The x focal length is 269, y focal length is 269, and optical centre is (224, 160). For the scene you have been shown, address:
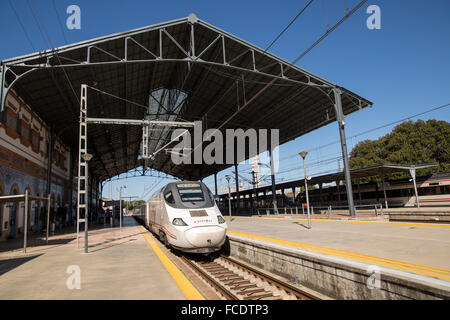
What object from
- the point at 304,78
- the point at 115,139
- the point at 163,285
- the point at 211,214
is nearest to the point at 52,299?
the point at 163,285

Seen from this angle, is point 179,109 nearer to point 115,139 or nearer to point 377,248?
point 115,139

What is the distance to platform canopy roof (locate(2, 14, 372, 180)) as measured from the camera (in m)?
15.8

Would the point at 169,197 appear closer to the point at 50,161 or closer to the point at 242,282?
the point at 242,282

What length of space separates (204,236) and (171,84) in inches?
742

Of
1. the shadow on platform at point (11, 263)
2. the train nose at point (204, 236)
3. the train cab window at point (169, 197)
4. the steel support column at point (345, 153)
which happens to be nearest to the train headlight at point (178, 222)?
the train nose at point (204, 236)

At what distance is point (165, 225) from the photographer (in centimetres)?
1003

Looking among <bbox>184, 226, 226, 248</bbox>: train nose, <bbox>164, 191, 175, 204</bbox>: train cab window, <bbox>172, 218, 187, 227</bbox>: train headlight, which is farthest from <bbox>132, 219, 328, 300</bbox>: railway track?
<bbox>164, 191, 175, 204</bbox>: train cab window

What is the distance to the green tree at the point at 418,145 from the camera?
3431 cm

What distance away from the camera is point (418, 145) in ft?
116

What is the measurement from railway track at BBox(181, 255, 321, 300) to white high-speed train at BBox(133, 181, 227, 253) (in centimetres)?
69

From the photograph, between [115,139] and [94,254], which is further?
[115,139]

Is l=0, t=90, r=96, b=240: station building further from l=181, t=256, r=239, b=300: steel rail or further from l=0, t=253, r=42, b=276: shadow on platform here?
l=181, t=256, r=239, b=300: steel rail

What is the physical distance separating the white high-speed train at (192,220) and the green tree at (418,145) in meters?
35.9
